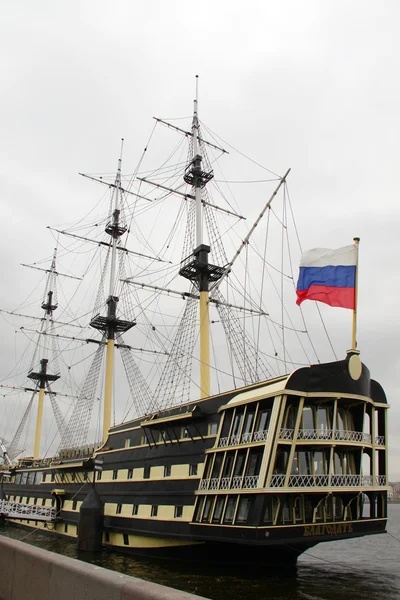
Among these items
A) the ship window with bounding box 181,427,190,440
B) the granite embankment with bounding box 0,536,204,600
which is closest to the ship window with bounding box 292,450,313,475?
the ship window with bounding box 181,427,190,440

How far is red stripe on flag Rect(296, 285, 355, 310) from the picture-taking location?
18.2 metres

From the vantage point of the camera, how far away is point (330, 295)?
18.4 meters

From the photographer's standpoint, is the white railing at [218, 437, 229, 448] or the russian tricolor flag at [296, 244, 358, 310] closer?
the white railing at [218, 437, 229, 448]

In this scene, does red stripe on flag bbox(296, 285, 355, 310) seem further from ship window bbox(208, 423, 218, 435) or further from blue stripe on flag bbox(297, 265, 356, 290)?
ship window bbox(208, 423, 218, 435)

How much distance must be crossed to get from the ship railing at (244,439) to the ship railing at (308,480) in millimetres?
1617

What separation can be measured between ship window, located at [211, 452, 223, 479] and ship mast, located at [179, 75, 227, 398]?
699cm

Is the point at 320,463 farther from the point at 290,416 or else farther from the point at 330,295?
the point at 330,295

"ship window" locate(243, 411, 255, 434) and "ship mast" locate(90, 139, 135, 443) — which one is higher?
"ship mast" locate(90, 139, 135, 443)

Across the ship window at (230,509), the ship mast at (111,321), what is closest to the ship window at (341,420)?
the ship window at (230,509)

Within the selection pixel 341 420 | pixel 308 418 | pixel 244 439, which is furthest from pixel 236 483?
pixel 341 420

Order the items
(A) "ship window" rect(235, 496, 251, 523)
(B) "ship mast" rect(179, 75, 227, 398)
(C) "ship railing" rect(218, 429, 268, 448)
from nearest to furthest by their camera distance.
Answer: (A) "ship window" rect(235, 496, 251, 523) < (C) "ship railing" rect(218, 429, 268, 448) < (B) "ship mast" rect(179, 75, 227, 398)

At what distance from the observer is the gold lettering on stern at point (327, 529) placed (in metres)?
16.2

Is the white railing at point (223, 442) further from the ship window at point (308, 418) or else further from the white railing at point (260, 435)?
the ship window at point (308, 418)

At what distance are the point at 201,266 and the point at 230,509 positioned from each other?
1462 centimetres
